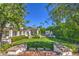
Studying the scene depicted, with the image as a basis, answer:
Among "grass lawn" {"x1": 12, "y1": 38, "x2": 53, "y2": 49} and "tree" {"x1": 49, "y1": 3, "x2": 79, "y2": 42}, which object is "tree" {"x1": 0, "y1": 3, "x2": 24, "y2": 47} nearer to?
"grass lawn" {"x1": 12, "y1": 38, "x2": 53, "y2": 49}

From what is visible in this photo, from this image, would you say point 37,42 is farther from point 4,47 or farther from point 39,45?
point 4,47

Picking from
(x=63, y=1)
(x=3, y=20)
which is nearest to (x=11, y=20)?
(x=3, y=20)

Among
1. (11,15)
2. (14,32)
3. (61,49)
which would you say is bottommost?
(61,49)

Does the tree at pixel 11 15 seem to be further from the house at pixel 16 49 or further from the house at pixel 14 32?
the house at pixel 16 49

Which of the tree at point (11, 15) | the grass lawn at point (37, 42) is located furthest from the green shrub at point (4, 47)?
the tree at point (11, 15)

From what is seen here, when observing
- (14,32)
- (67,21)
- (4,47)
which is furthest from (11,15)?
(67,21)

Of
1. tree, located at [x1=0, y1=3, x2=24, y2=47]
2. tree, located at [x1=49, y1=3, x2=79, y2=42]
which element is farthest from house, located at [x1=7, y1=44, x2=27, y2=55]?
tree, located at [x1=49, y1=3, x2=79, y2=42]
